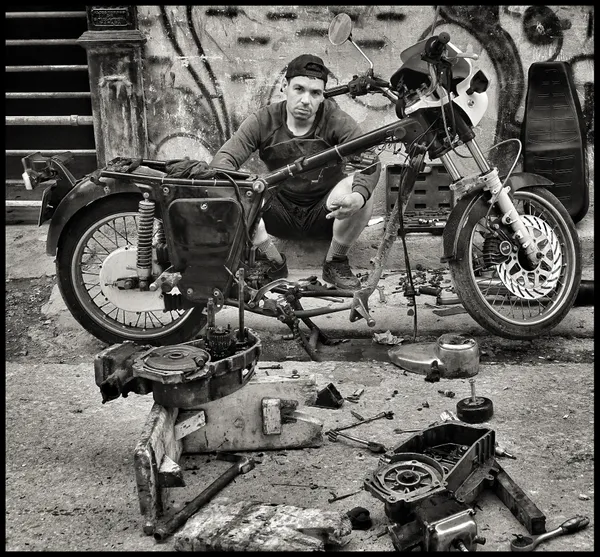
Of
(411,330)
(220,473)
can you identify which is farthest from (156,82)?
(220,473)

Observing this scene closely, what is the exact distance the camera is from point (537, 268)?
4812mm

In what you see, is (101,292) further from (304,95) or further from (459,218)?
(459,218)

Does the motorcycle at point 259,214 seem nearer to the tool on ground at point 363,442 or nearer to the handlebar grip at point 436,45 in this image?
the handlebar grip at point 436,45

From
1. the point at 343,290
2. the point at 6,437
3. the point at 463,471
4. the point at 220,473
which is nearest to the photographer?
the point at 463,471

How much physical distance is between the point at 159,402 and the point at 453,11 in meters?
4.20

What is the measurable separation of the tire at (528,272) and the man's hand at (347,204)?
61 cm

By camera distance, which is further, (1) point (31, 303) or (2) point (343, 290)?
(1) point (31, 303)

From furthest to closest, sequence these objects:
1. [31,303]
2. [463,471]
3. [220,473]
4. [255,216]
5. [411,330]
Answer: [31,303], [411,330], [255,216], [220,473], [463,471]

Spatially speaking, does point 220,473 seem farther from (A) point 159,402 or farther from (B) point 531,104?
(B) point 531,104

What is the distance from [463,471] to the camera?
3166 millimetres

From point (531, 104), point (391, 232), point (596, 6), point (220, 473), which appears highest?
point (596, 6)

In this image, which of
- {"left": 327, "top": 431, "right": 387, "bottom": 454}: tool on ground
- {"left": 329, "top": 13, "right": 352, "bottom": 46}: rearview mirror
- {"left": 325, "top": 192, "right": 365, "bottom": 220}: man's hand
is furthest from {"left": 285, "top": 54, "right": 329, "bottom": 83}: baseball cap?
{"left": 327, "top": 431, "right": 387, "bottom": 454}: tool on ground

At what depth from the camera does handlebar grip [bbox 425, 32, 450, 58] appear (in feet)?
14.1

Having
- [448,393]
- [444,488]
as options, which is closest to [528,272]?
[448,393]
